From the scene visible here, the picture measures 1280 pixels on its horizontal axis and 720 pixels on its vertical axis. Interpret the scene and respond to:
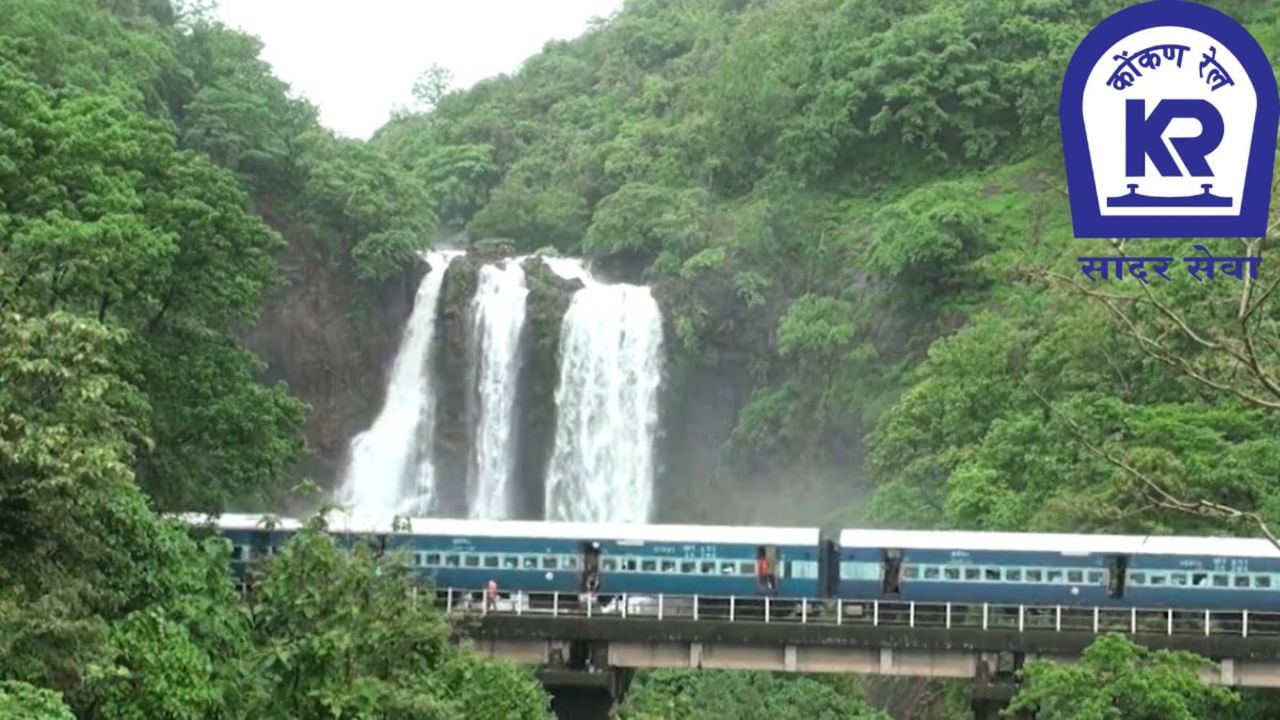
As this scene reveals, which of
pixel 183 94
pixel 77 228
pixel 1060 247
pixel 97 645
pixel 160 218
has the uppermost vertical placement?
pixel 183 94

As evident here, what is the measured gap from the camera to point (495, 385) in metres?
42.4

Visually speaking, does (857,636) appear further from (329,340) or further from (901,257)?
(329,340)

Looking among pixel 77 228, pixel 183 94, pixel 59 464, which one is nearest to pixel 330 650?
pixel 59 464

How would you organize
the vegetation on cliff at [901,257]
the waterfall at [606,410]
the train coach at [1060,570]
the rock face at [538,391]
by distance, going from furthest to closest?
the rock face at [538,391] < the waterfall at [606,410] < the vegetation on cliff at [901,257] < the train coach at [1060,570]

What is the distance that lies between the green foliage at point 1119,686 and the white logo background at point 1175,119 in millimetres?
11043

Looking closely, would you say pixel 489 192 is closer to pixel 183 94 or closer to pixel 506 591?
pixel 183 94

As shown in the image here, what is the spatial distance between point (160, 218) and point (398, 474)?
64.7 ft

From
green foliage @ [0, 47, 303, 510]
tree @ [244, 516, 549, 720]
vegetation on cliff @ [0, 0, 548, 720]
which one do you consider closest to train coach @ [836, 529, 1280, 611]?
vegetation on cliff @ [0, 0, 548, 720]

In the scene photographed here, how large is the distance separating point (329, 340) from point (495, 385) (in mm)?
4813

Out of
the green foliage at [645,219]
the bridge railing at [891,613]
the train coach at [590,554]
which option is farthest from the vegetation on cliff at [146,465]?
the green foliage at [645,219]

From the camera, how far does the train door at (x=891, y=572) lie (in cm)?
2392

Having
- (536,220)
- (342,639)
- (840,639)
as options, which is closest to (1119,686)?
(840,639)

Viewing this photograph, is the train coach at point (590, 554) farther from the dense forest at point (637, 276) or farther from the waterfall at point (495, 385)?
the waterfall at point (495, 385)

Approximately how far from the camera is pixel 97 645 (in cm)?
1424
